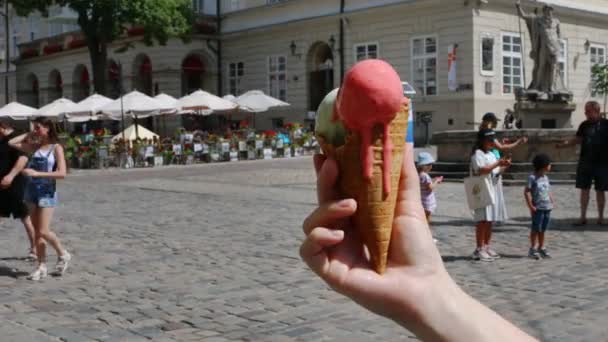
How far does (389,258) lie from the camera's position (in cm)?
185

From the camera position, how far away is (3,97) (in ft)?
206

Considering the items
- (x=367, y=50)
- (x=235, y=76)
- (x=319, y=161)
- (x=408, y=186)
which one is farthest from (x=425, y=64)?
(x=319, y=161)

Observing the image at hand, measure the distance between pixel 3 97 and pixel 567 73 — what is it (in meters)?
45.4

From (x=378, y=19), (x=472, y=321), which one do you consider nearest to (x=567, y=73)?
(x=378, y=19)

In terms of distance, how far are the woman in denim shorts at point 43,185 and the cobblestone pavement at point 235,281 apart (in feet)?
0.88

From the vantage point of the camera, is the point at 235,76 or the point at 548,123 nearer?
the point at 548,123

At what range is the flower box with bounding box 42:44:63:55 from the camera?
172ft

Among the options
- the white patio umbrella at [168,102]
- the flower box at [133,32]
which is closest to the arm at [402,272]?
the white patio umbrella at [168,102]

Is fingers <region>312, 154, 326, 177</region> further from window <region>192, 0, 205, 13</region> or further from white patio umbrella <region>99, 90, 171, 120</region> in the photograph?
window <region>192, 0, 205, 13</region>

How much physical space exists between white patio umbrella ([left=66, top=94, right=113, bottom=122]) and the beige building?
38.4 feet

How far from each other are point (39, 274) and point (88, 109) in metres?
23.9

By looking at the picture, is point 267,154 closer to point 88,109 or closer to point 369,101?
point 88,109

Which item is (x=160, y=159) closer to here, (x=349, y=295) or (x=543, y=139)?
(x=543, y=139)

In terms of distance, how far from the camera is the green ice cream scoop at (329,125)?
1.71 m
